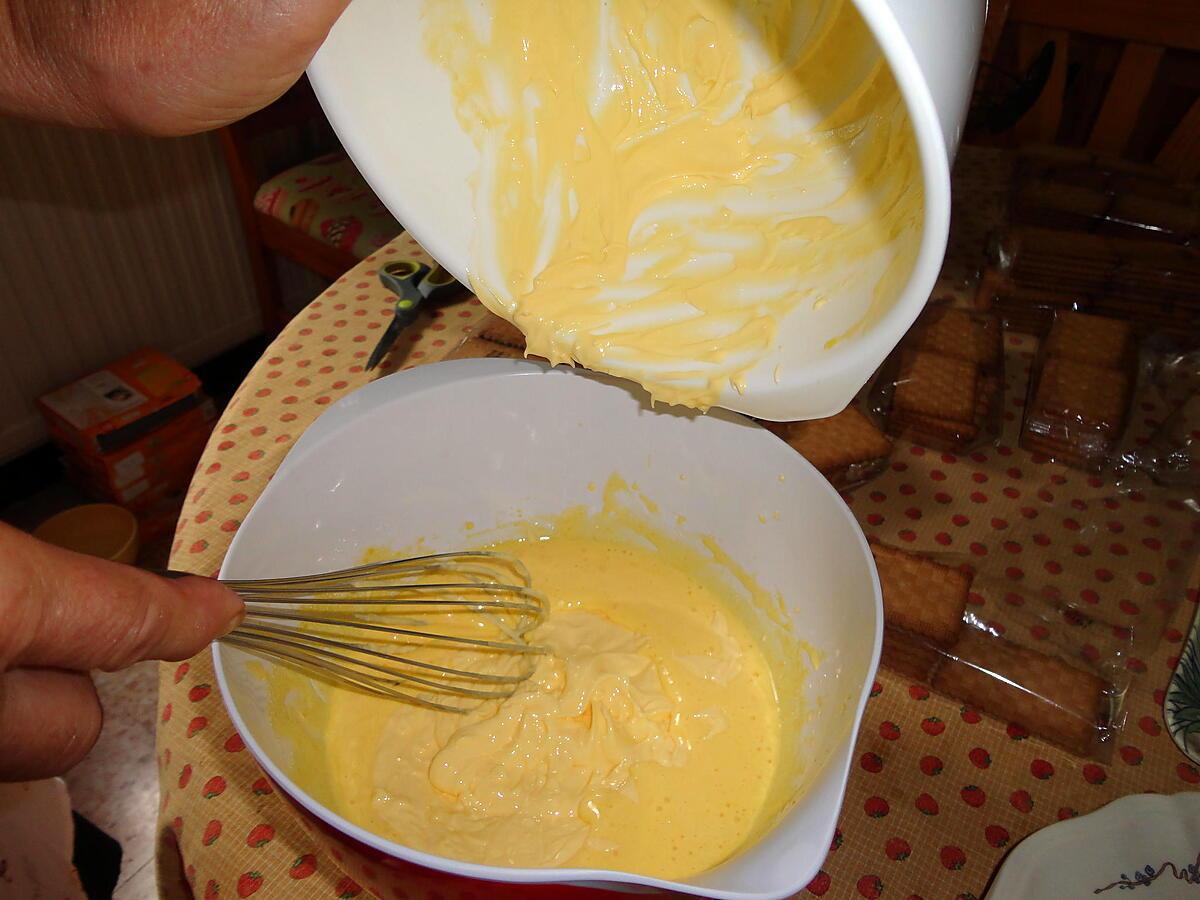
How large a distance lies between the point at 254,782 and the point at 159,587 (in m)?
0.27

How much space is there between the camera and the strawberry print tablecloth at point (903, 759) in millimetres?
645

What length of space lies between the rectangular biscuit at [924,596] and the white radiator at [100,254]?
6.26ft

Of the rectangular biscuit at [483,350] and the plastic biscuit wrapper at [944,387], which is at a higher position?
the rectangular biscuit at [483,350]

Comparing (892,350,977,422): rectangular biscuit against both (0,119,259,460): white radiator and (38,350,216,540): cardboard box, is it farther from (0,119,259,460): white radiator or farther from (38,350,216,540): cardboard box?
(0,119,259,460): white radiator

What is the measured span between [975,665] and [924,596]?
7 centimetres

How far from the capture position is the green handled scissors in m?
1.08

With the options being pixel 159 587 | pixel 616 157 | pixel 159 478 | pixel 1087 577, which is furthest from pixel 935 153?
pixel 159 478

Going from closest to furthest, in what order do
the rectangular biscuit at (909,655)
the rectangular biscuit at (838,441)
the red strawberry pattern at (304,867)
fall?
the red strawberry pattern at (304,867)
the rectangular biscuit at (909,655)
the rectangular biscuit at (838,441)

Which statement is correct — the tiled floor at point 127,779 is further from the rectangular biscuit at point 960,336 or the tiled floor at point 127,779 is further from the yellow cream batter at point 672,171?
the rectangular biscuit at point 960,336

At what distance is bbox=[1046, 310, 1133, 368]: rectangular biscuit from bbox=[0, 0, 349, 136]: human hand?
3.22 feet

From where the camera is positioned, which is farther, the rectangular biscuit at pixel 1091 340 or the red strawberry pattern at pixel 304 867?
the rectangular biscuit at pixel 1091 340

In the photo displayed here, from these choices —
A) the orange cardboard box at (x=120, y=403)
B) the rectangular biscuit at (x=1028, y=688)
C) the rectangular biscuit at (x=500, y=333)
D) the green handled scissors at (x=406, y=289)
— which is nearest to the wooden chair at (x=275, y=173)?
the orange cardboard box at (x=120, y=403)

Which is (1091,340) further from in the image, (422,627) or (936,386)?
(422,627)

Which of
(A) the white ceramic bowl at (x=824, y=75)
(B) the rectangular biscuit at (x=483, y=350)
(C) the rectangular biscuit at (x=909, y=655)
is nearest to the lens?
(A) the white ceramic bowl at (x=824, y=75)
